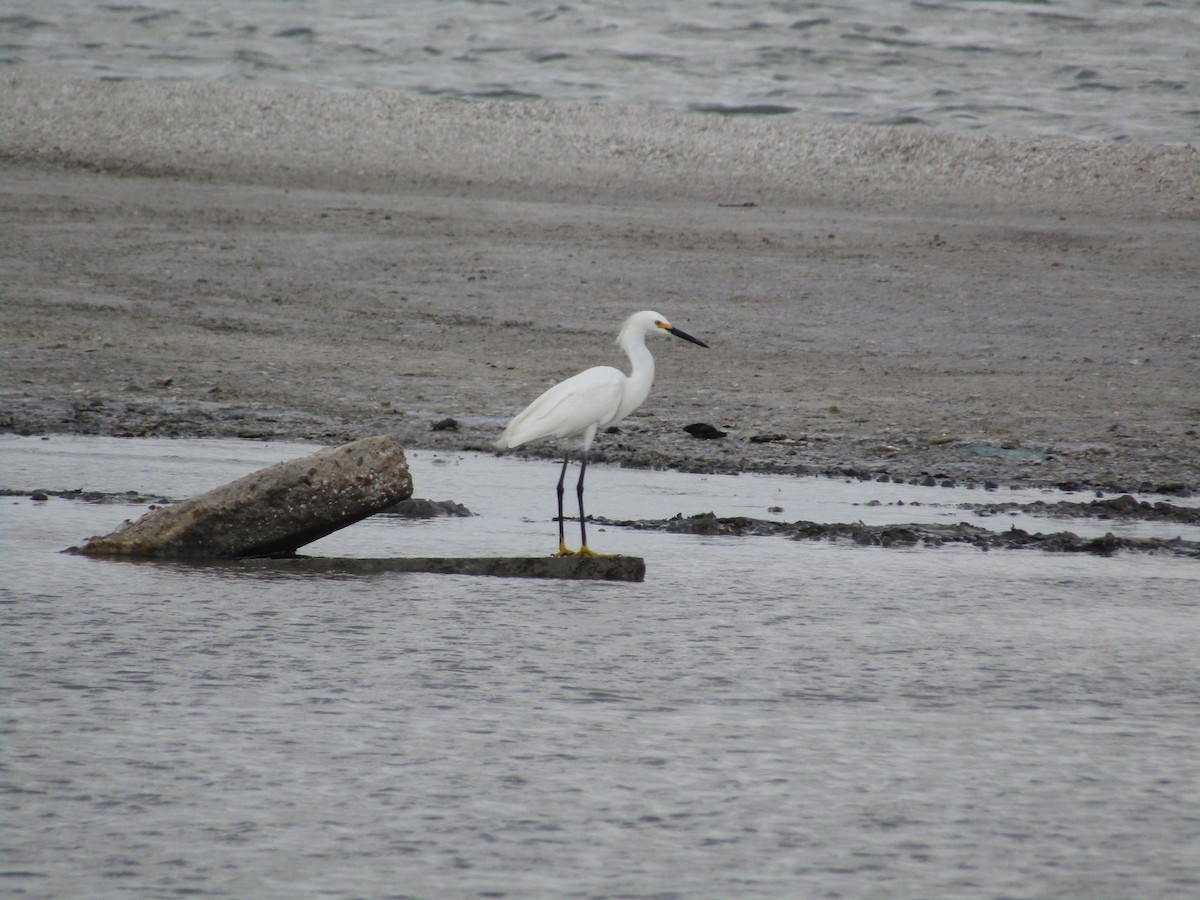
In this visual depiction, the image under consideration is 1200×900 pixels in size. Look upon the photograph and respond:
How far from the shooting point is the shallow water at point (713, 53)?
25422 millimetres

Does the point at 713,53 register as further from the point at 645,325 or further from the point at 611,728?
the point at 611,728

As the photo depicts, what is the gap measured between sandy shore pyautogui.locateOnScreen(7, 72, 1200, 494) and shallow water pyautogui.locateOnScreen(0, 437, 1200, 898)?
151 inches

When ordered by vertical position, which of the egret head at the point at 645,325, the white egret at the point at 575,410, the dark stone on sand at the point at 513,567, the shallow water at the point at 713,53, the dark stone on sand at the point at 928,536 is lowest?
the dark stone on sand at the point at 928,536

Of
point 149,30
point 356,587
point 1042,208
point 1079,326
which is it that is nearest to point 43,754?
point 356,587

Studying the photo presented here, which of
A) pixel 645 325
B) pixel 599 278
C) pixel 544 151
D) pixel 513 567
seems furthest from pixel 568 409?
pixel 544 151

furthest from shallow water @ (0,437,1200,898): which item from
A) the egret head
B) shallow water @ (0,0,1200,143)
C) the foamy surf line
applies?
shallow water @ (0,0,1200,143)

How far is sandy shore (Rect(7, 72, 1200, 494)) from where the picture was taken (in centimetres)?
1174

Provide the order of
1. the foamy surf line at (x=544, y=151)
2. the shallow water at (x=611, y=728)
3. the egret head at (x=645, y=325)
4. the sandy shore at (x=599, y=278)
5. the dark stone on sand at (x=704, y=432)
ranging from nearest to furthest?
the shallow water at (x=611, y=728)
the egret head at (x=645, y=325)
the dark stone on sand at (x=704, y=432)
the sandy shore at (x=599, y=278)
the foamy surf line at (x=544, y=151)

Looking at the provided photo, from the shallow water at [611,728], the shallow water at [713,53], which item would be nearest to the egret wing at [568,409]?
the shallow water at [611,728]

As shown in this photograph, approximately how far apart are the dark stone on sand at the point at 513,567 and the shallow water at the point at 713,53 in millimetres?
18200

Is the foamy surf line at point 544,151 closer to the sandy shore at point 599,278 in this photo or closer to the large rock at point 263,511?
the sandy shore at point 599,278

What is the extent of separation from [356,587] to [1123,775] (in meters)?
3.17

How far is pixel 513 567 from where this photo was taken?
7055 millimetres

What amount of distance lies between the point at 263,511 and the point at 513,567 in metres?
1.08
